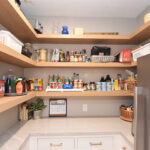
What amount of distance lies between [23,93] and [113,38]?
1527mm

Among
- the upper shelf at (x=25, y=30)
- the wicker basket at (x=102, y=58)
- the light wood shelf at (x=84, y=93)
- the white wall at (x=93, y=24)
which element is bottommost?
the light wood shelf at (x=84, y=93)

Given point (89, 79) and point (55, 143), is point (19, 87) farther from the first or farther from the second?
point (89, 79)

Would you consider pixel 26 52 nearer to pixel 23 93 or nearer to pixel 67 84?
pixel 23 93

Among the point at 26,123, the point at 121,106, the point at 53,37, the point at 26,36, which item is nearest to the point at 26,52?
the point at 26,36

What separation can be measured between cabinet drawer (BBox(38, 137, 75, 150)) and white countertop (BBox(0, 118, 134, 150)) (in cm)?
10

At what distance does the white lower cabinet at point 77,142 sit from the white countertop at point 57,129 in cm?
7

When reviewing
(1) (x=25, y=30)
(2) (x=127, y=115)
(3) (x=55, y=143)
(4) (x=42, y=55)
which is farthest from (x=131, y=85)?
(1) (x=25, y=30)

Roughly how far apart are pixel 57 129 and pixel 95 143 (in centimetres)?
52

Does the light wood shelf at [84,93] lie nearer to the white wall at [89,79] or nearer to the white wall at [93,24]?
the white wall at [89,79]

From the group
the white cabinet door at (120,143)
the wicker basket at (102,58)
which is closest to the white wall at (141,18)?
the wicker basket at (102,58)

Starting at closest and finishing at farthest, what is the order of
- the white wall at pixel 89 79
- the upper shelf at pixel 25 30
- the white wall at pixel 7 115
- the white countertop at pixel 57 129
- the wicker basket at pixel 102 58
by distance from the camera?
the upper shelf at pixel 25 30, the white countertop at pixel 57 129, the white wall at pixel 7 115, the wicker basket at pixel 102 58, the white wall at pixel 89 79

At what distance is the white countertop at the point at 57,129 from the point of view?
1137 mm

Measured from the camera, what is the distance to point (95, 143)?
4.43 feet

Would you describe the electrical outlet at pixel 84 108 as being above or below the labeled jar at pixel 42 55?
below
